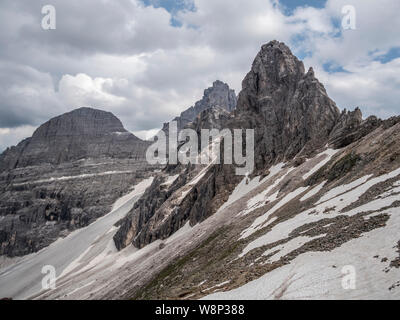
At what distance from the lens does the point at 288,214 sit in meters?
35.2

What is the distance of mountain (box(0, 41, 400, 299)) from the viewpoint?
53.4 ft

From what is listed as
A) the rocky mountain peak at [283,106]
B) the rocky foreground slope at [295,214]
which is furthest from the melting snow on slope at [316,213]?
the rocky mountain peak at [283,106]

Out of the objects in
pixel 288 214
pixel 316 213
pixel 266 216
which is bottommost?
pixel 266 216

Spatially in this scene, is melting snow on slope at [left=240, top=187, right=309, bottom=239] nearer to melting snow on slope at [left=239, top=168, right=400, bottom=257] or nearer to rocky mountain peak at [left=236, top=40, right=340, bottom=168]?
melting snow on slope at [left=239, top=168, right=400, bottom=257]

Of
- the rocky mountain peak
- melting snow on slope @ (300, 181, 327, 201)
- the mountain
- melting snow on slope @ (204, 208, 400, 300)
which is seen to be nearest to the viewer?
melting snow on slope @ (204, 208, 400, 300)

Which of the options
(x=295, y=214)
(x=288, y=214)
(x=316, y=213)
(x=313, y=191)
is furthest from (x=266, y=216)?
(x=316, y=213)

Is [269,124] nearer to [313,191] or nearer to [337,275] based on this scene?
[313,191]

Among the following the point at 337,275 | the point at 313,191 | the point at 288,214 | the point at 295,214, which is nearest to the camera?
the point at 337,275

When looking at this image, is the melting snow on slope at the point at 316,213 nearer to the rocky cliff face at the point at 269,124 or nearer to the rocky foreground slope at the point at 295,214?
the rocky foreground slope at the point at 295,214

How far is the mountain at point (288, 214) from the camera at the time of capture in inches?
641

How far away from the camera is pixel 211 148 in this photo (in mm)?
134750

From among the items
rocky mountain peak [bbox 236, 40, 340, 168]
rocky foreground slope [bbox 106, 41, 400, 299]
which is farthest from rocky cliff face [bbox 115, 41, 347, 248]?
rocky foreground slope [bbox 106, 41, 400, 299]

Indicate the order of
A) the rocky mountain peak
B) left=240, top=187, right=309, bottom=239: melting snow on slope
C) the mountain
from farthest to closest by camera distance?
the rocky mountain peak, left=240, top=187, right=309, bottom=239: melting snow on slope, the mountain
